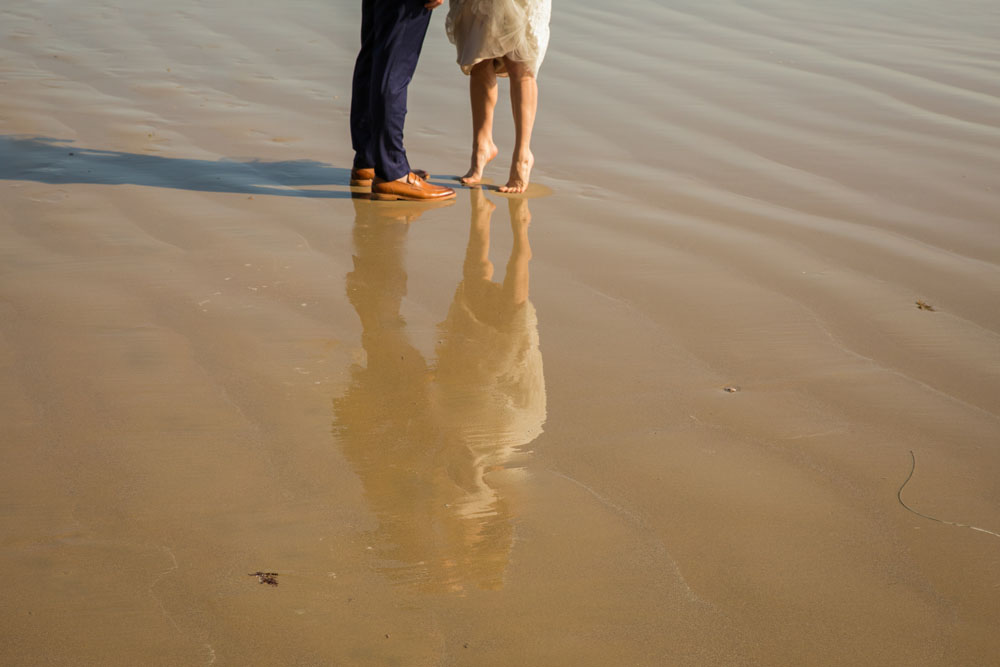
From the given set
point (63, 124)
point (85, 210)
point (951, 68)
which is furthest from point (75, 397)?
point (951, 68)

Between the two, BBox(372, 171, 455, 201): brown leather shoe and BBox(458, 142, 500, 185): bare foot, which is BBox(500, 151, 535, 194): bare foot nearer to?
BBox(458, 142, 500, 185): bare foot

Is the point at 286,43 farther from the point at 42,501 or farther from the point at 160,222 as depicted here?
the point at 42,501

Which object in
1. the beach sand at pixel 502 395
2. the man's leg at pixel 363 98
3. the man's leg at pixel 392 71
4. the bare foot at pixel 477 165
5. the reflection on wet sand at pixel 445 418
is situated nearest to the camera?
the beach sand at pixel 502 395

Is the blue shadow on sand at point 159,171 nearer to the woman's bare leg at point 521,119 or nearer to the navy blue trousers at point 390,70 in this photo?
the navy blue trousers at point 390,70

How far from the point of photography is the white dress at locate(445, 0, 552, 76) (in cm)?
376

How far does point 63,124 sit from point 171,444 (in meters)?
2.97

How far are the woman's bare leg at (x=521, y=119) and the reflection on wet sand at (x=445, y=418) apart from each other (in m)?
0.70

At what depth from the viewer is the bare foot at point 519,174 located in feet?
12.6

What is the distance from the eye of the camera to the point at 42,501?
6.12 feet

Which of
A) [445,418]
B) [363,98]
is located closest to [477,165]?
[363,98]

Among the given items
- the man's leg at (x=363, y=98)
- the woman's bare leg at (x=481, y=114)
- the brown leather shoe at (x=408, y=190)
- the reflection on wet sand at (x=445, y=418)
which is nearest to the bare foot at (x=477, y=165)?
the woman's bare leg at (x=481, y=114)

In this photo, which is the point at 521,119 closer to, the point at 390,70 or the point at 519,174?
the point at 519,174

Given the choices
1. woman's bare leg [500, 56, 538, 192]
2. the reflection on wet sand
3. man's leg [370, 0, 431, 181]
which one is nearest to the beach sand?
the reflection on wet sand

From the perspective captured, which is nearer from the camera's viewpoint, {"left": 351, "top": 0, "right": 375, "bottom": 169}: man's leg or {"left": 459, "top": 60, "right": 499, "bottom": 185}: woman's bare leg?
{"left": 351, "top": 0, "right": 375, "bottom": 169}: man's leg
